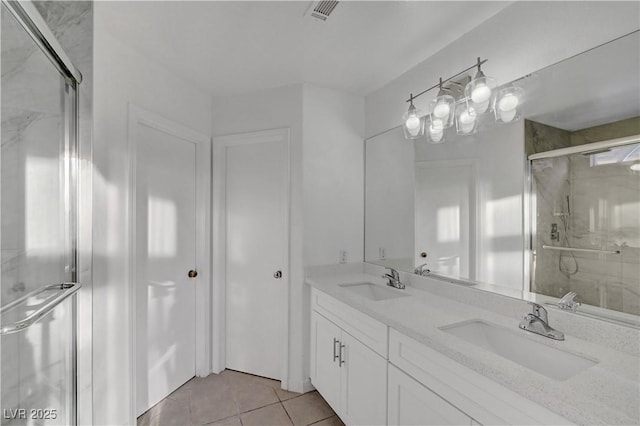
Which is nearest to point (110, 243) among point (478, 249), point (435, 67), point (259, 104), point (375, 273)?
point (259, 104)

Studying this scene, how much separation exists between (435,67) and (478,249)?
1.21 meters

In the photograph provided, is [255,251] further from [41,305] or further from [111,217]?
[41,305]

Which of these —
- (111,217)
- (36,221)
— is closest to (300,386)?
(111,217)

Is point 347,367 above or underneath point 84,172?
underneath

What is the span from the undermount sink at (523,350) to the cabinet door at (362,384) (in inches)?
17.4

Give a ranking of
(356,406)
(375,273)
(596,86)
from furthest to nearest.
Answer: (375,273) → (356,406) → (596,86)

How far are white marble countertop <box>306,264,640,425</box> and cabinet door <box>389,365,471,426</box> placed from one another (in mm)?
203

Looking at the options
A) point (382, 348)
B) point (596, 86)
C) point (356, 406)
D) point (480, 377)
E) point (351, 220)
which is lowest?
point (356, 406)

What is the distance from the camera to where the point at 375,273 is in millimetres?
2393

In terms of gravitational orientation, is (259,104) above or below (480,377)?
above

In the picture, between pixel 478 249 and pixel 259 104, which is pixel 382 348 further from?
pixel 259 104

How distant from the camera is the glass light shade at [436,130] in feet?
5.98

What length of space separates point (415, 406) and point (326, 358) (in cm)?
86

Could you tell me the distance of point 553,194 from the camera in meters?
1.30
